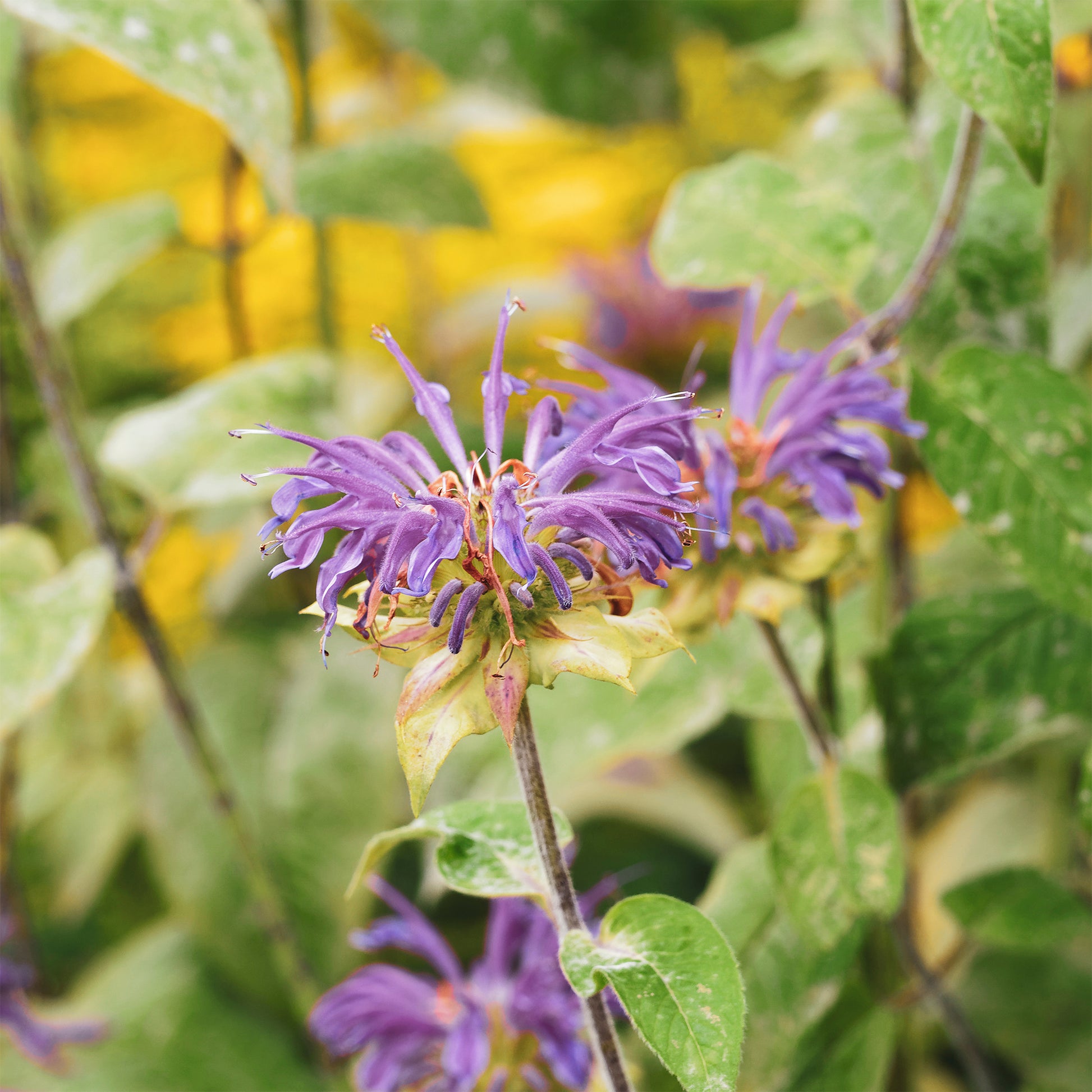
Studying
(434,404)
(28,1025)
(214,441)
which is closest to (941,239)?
(434,404)

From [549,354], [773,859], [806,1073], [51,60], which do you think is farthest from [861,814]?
[51,60]

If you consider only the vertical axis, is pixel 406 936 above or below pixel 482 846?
below

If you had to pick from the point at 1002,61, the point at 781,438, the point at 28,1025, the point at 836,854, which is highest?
the point at 1002,61

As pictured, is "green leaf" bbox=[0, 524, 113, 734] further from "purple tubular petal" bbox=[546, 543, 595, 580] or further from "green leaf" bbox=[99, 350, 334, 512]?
"purple tubular petal" bbox=[546, 543, 595, 580]

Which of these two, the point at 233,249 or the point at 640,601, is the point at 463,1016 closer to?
the point at 640,601

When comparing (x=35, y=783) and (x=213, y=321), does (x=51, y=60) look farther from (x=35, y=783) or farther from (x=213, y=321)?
(x=35, y=783)

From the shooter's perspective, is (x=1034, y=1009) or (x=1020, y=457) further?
(x=1034, y=1009)
